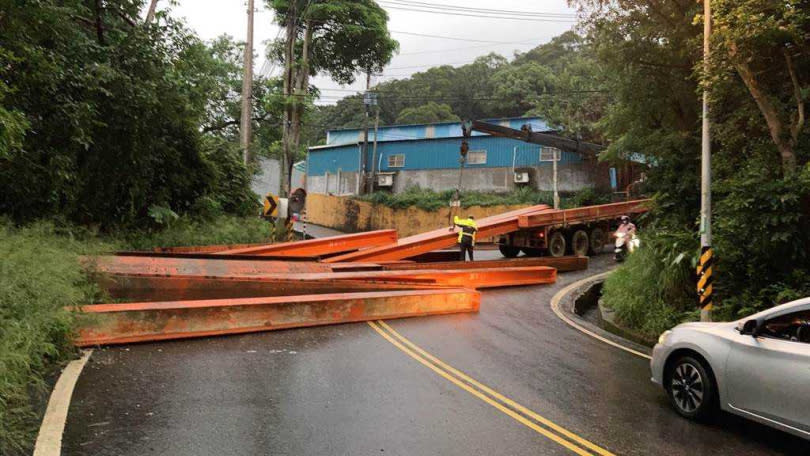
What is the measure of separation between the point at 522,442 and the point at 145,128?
13596mm

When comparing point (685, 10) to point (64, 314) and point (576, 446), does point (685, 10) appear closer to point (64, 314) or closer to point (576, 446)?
point (576, 446)

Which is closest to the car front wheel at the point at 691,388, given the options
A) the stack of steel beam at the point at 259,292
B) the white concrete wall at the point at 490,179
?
the stack of steel beam at the point at 259,292

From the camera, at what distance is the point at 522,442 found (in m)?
4.78

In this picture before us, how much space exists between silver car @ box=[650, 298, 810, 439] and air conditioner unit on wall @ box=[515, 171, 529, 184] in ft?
101

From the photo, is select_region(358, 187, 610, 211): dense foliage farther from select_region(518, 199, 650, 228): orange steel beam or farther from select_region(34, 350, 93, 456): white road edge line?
select_region(34, 350, 93, 456): white road edge line

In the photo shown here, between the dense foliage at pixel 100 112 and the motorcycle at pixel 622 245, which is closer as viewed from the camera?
the dense foliage at pixel 100 112

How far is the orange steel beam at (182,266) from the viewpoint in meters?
9.79

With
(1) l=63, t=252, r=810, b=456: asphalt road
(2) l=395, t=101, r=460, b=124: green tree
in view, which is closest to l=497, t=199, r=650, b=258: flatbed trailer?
(1) l=63, t=252, r=810, b=456: asphalt road

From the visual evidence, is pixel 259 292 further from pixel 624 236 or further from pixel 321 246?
pixel 624 236

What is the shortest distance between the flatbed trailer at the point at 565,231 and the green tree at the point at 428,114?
38.1m

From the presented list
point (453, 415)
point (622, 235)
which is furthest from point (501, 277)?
point (453, 415)

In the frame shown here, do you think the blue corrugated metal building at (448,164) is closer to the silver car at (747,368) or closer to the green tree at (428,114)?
the green tree at (428,114)

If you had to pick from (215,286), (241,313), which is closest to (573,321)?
(241,313)

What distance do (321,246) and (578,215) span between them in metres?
A: 9.83
